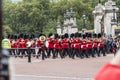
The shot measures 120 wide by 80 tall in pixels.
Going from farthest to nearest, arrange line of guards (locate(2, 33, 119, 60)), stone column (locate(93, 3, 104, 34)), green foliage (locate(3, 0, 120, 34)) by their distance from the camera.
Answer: green foliage (locate(3, 0, 120, 34)), stone column (locate(93, 3, 104, 34)), line of guards (locate(2, 33, 119, 60))

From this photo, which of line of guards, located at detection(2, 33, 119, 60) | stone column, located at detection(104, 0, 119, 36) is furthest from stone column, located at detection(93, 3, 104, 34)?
line of guards, located at detection(2, 33, 119, 60)

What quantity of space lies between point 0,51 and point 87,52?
2979 cm

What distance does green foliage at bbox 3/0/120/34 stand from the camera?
254 feet

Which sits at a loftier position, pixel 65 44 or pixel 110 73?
pixel 110 73

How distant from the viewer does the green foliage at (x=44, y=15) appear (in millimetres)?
77312

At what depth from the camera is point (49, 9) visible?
80.6 m

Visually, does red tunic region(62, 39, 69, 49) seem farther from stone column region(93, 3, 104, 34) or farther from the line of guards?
stone column region(93, 3, 104, 34)

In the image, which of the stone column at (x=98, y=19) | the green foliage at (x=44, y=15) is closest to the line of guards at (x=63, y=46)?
the stone column at (x=98, y=19)

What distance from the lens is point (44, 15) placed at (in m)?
78.5

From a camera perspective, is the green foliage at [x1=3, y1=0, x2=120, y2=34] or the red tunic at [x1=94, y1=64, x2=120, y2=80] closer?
the red tunic at [x1=94, y1=64, x2=120, y2=80]

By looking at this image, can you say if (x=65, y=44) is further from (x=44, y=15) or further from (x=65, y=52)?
(x=44, y=15)

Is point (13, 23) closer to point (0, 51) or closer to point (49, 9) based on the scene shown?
point (49, 9)

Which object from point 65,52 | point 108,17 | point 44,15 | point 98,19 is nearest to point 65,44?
point 65,52

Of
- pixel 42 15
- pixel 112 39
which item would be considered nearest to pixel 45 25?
pixel 42 15
